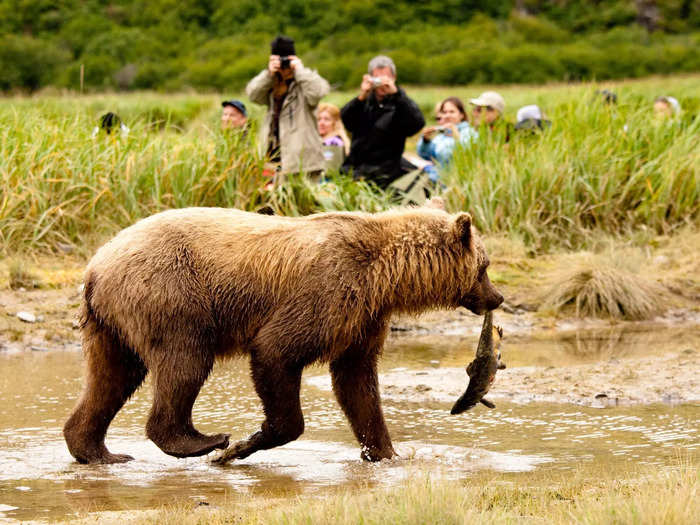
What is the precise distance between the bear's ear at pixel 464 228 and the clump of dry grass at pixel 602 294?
4592mm

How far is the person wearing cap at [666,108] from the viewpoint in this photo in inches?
539

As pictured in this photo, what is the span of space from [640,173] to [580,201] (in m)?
0.71

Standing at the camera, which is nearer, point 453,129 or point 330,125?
point 453,129

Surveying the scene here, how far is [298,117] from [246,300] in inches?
225

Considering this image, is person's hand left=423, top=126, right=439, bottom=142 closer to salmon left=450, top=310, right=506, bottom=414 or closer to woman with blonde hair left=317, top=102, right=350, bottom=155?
woman with blonde hair left=317, top=102, right=350, bottom=155

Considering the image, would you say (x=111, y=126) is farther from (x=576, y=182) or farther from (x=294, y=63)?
(x=576, y=182)

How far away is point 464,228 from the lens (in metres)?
6.10

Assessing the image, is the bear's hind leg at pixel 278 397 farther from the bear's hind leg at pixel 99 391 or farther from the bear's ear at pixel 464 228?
the bear's ear at pixel 464 228

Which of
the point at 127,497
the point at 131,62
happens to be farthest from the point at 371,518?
the point at 131,62

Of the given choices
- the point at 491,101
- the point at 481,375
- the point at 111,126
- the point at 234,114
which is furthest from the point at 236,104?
the point at 481,375

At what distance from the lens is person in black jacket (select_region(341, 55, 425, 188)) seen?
37.9 ft

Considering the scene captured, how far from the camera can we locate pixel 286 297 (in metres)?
5.83

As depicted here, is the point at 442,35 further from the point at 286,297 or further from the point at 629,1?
the point at 286,297

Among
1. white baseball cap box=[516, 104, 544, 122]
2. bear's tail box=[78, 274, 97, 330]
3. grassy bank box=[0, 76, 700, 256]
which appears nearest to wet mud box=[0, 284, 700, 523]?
bear's tail box=[78, 274, 97, 330]
